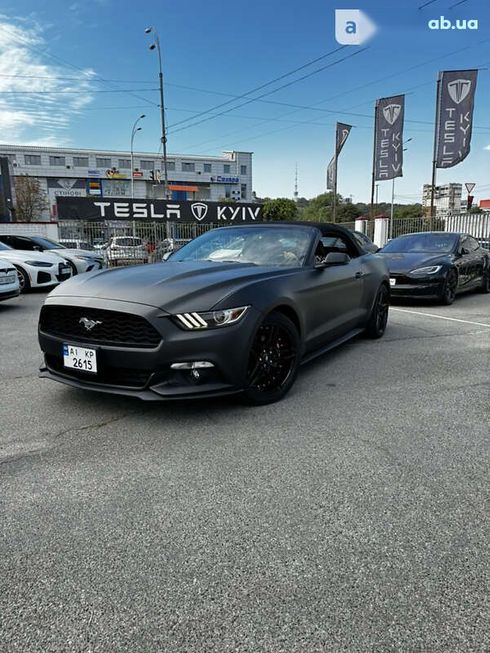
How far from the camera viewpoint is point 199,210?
18516 mm

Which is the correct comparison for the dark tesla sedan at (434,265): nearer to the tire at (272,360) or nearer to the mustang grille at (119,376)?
the tire at (272,360)

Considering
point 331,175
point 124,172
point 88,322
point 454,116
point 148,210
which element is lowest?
point 88,322

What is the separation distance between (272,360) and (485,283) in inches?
357

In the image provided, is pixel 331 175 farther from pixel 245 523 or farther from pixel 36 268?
pixel 245 523

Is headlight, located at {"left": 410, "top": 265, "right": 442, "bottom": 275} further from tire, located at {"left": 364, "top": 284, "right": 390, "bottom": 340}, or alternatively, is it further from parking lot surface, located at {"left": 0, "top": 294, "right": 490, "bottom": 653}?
parking lot surface, located at {"left": 0, "top": 294, "right": 490, "bottom": 653}

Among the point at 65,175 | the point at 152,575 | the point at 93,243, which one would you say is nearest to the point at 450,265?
the point at 152,575

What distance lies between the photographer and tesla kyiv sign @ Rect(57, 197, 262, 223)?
17250mm

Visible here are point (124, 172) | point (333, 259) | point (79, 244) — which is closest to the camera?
point (333, 259)

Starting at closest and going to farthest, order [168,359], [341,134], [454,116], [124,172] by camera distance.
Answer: [168,359], [454,116], [341,134], [124,172]

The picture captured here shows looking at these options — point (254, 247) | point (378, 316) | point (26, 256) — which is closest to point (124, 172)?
point (26, 256)

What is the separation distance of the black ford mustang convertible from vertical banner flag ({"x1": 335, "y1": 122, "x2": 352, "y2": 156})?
2064 cm

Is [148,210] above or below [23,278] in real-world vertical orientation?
above

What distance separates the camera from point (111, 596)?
1706 millimetres

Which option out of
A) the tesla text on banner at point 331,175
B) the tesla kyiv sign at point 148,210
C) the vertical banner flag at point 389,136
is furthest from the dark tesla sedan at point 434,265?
the tesla text on banner at point 331,175
